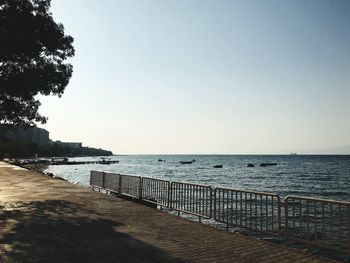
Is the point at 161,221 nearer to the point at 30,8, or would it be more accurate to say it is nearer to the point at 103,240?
the point at 103,240

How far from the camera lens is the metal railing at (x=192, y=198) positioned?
11695 mm

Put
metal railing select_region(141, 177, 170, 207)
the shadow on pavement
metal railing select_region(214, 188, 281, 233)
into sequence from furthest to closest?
metal railing select_region(141, 177, 170, 207) < metal railing select_region(214, 188, 281, 233) < the shadow on pavement

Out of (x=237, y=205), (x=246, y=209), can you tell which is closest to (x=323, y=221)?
(x=246, y=209)

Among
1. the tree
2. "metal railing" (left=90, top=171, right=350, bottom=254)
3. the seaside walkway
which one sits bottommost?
the seaside walkway

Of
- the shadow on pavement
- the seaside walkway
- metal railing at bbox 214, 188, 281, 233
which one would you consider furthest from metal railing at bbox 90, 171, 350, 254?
the shadow on pavement

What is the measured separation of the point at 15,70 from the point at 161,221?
15794 millimetres

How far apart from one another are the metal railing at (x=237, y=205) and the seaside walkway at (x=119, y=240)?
71 centimetres

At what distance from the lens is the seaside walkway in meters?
6.94

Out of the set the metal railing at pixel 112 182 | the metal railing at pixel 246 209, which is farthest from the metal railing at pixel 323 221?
the metal railing at pixel 112 182

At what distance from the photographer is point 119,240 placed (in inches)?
326

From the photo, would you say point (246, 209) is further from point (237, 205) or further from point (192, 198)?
point (192, 198)

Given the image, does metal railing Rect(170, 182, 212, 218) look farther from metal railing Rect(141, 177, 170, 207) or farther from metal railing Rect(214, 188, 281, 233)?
metal railing Rect(141, 177, 170, 207)

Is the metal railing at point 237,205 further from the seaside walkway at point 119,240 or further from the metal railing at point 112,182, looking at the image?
the seaside walkway at point 119,240

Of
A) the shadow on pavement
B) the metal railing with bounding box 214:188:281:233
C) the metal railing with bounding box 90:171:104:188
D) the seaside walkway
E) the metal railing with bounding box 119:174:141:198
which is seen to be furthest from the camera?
the metal railing with bounding box 90:171:104:188
